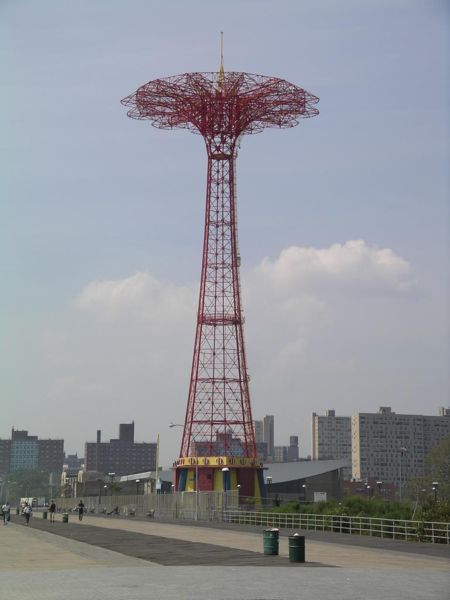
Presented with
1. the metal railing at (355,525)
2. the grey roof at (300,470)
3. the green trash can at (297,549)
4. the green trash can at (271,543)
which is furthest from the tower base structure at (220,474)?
the green trash can at (297,549)

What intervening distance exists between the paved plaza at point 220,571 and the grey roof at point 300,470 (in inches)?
4298

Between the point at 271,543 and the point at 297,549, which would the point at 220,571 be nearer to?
the point at 297,549

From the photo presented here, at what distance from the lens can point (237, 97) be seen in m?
86.6

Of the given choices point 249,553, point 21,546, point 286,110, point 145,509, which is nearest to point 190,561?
point 249,553

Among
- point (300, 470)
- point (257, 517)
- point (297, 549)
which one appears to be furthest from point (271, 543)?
point (300, 470)

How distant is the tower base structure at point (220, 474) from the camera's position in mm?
92688

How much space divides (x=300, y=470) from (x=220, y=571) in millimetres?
132689

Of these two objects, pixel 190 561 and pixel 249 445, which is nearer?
pixel 190 561

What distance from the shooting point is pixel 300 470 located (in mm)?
158500

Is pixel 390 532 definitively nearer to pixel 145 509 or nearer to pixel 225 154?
pixel 225 154

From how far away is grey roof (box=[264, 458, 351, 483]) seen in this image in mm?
154750

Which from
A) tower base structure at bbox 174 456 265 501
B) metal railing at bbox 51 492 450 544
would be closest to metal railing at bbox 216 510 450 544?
metal railing at bbox 51 492 450 544

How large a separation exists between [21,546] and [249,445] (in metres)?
48.7

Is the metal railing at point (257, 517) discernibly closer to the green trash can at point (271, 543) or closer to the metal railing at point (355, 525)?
the metal railing at point (355, 525)
